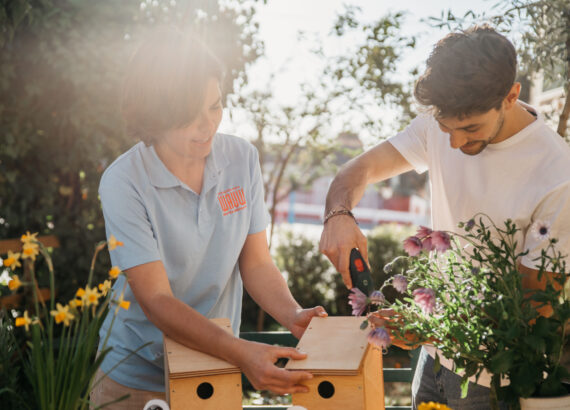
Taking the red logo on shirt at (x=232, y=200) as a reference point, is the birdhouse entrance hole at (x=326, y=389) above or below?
below

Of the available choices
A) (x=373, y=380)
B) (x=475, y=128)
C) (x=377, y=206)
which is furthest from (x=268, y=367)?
(x=377, y=206)

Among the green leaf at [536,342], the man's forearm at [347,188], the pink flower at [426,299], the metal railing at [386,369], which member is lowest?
the metal railing at [386,369]

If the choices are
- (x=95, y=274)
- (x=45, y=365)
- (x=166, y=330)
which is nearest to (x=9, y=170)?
(x=95, y=274)

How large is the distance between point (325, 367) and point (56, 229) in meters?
3.43

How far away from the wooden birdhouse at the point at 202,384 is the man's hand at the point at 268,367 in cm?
4

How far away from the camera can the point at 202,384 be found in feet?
4.84

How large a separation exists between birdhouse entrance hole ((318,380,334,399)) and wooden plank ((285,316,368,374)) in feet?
0.18

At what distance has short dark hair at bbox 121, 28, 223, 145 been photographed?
1720 millimetres

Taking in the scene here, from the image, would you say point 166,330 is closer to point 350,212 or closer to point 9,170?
point 350,212

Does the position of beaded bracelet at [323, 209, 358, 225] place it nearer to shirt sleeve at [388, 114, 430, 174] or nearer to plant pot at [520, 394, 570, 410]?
shirt sleeve at [388, 114, 430, 174]

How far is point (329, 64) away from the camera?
187 inches

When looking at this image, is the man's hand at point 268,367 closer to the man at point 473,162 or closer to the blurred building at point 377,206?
the man at point 473,162

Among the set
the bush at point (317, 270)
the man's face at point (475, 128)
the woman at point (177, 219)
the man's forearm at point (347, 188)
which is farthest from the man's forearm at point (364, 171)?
the bush at point (317, 270)

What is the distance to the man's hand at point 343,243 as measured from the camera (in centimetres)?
180
